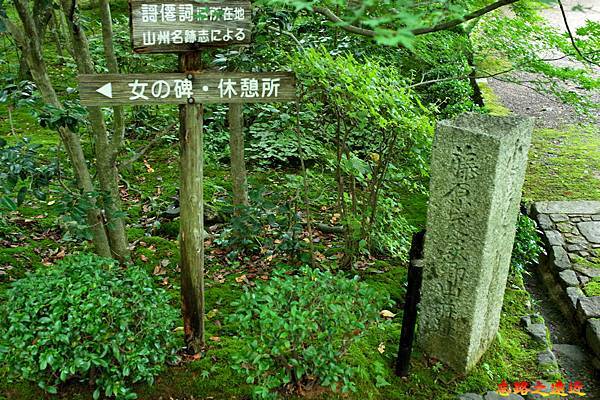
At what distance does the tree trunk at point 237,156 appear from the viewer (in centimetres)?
482

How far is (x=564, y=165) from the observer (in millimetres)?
8469

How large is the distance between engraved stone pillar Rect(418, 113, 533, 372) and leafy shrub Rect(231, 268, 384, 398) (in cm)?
66

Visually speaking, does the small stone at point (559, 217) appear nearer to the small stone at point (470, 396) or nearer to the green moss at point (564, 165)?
the green moss at point (564, 165)

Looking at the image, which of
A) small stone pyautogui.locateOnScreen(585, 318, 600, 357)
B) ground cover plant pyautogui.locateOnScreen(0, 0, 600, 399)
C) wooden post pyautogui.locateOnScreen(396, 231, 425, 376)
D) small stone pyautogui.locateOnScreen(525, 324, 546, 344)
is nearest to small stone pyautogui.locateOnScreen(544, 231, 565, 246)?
Result: ground cover plant pyautogui.locateOnScreen(0, 0, 600, 399)

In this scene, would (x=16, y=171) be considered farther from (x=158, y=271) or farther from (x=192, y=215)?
(x=158, y=271)

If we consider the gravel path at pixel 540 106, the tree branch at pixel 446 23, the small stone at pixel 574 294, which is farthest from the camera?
the gravel path at pixel 540 106

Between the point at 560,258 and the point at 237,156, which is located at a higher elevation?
the point at 237,156

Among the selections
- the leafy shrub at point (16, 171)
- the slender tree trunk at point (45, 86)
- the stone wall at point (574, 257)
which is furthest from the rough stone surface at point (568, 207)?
the leafy shrub at point (16, 171)

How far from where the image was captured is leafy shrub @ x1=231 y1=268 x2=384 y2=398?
3047mm

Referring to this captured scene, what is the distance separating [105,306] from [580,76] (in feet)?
15.1

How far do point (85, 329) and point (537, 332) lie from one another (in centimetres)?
365

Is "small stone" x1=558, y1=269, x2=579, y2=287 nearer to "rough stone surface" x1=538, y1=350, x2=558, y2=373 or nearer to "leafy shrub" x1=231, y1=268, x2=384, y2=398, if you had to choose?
"rough stone surface" x1=538, y1=350, x2=558, y2=373

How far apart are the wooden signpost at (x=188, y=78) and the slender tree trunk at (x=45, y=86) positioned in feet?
2.60

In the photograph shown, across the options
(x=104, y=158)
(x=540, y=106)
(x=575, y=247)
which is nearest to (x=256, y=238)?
(x=104, y=158)
